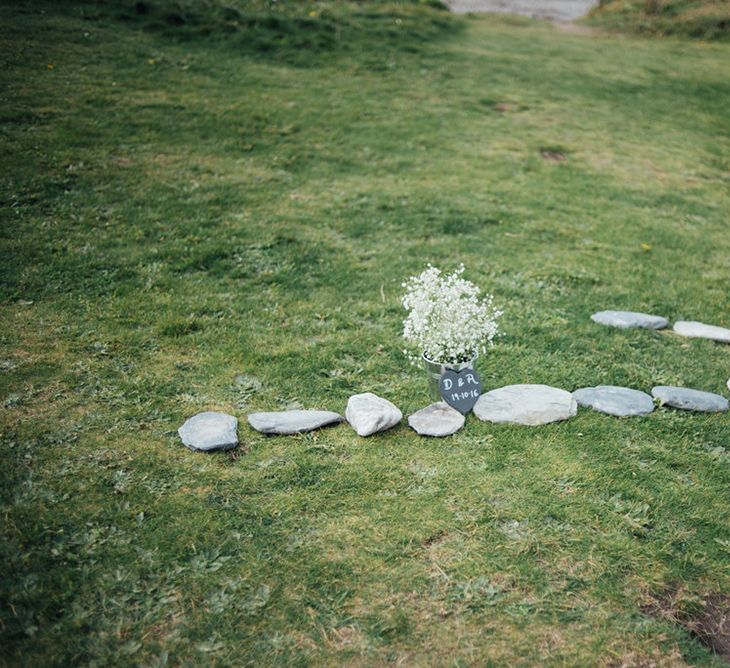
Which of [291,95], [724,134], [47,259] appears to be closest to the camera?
[47,259]

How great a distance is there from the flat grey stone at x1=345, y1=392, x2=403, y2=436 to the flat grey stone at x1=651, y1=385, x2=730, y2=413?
237 centimetres

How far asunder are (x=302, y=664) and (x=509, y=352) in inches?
149

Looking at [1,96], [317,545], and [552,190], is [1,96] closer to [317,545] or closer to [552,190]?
[552,190]

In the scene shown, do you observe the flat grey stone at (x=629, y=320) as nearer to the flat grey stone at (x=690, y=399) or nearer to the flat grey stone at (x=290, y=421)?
the flat grey stone at (x=690, y=399)

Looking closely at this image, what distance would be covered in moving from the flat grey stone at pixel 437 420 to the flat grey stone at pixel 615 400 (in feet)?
3.86

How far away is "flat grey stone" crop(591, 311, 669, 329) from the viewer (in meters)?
6.78

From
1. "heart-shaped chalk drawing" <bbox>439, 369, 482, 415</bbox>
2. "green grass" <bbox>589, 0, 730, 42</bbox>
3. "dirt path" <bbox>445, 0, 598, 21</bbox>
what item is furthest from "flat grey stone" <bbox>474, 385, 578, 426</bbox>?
"green grass" <bbox>589, 0, 730, 42</bbox>

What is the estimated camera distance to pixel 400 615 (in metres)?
3.55

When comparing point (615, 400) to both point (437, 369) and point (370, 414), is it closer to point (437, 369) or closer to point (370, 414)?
point (437, 369)

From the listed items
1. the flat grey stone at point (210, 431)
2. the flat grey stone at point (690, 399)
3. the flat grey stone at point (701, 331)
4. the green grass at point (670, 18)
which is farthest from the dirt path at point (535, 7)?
the flat grey stone at point (210, 431)

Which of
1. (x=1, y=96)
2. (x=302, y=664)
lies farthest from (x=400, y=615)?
(x=1, y=96)

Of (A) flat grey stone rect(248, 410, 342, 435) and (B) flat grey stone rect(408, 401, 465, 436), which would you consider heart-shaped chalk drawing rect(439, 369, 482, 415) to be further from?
(A) flat grey stone rect(248, 410, 342, 435)

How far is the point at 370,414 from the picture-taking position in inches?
196

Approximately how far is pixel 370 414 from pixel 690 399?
2.87m
